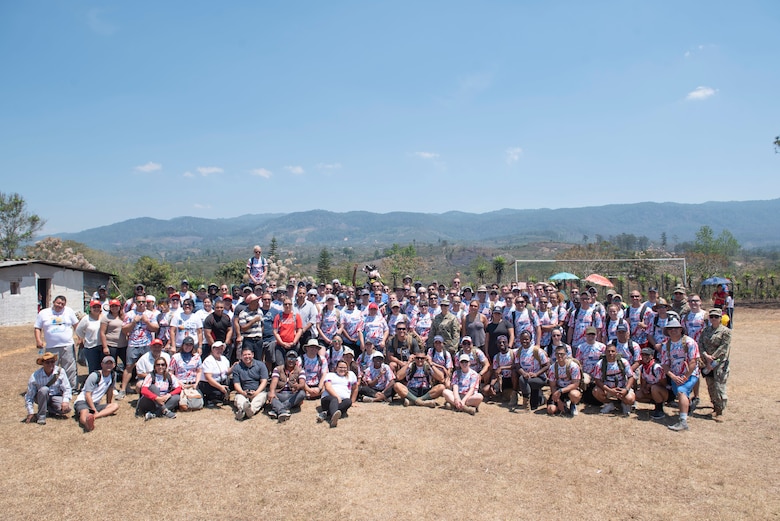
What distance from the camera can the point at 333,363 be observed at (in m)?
9.02

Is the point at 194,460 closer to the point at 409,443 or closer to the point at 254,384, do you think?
the point at 254,384

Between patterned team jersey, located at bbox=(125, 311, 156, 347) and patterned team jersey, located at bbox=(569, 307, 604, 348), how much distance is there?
7889 mm

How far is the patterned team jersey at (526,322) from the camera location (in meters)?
9.33

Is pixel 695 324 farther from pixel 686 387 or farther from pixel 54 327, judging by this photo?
pixel 54 327

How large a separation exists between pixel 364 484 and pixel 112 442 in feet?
12.6

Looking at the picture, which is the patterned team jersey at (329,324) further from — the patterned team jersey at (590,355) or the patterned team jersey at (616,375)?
the patterned team jersey at (616,375)

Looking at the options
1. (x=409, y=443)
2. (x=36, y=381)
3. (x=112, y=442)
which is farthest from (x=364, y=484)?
(x=36, y=381)

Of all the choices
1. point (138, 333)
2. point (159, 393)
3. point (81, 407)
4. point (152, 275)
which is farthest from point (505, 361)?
point (152, 275)

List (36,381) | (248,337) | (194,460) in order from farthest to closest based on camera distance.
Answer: (248,337) → (36,381) → (194,460)

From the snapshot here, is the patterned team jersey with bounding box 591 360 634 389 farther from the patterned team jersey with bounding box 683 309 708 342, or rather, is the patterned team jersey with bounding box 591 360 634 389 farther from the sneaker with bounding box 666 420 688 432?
the patterned team jersey with bounding box 683 309 708 342

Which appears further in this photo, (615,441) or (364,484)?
(615,441)

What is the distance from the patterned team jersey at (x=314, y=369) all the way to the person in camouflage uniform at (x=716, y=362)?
253 inches

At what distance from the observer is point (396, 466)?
6234 millimetres

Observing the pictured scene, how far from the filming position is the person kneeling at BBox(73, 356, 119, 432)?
770 cm
